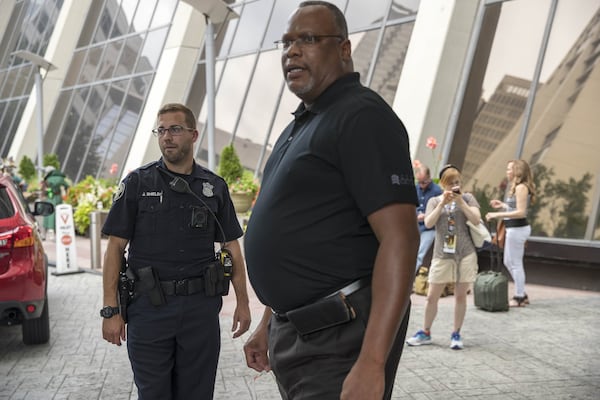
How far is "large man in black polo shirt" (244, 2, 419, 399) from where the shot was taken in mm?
1784

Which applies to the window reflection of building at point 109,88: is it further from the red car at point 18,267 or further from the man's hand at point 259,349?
the man's hand at point 259,349

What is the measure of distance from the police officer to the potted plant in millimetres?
9478

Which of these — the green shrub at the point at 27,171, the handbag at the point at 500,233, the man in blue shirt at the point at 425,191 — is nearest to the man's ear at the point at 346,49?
the man in blue shirt at the point at 425,191

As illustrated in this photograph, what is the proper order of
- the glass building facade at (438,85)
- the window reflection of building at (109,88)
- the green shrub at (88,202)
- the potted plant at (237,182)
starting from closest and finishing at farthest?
1. the glass building facade at (438,85)
2. the potted plant at (237,182)
3. the green shrub at (88,202)
4. the window reflection of building at (109,88)

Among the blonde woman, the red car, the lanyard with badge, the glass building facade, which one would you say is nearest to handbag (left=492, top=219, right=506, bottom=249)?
the blonde woman

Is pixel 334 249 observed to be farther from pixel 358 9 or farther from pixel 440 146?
pixel 358 9

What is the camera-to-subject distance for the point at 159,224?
337cm

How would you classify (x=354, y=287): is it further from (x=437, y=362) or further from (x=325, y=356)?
(x=437, y=362)

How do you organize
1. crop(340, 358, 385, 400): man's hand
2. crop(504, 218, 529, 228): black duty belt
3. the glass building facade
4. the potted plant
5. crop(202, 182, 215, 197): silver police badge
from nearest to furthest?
crop(340, 358, 385, 400): man's hand
crop(202, 182, 215, 197): silver police badge
crop(504, 218, 529, 228): black duty belt
the glass building facade
the potted plant

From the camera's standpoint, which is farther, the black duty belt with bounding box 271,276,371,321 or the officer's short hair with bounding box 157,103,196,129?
the officer's short hair with bounding box 157,103,196,129

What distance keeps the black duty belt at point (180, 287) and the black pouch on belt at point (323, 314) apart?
1.47 metres

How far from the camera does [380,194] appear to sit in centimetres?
177

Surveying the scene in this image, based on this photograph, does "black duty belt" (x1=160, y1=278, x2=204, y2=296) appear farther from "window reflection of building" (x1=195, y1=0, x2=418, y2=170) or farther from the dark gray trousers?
"window reflection of building" (x1=195, y1=0, x2=418, y2=170)

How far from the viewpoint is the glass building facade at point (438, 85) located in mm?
10586
